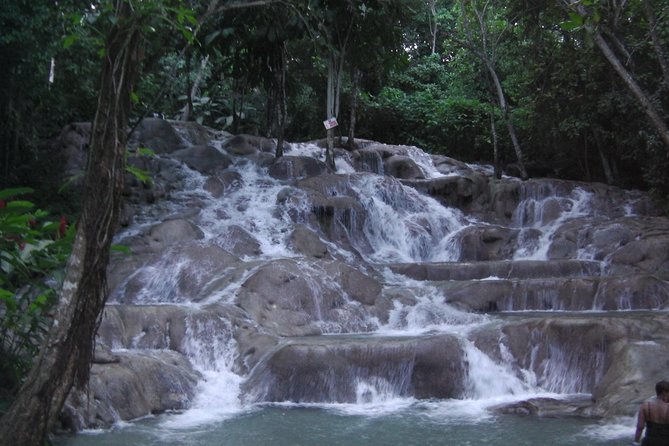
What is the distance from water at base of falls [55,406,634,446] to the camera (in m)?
7.52

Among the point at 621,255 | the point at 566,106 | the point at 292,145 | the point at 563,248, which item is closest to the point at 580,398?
the point at 621,255

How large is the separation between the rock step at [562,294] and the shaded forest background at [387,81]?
3667 mm

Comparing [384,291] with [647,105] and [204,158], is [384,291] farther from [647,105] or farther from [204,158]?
[204,158]

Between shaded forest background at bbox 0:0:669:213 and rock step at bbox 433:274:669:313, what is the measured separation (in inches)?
144

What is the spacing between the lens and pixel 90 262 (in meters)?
4.70

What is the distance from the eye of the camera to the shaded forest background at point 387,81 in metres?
12.4

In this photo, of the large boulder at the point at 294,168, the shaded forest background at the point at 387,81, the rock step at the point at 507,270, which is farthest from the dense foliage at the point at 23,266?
the large boulder at the point at 294,168

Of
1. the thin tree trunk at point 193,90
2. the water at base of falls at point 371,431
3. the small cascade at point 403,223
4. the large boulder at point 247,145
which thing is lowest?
the water at base of falls at point 371,431

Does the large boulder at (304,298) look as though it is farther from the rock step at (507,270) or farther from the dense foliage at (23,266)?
the dense foliage at (23,266)

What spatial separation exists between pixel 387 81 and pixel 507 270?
15.0m

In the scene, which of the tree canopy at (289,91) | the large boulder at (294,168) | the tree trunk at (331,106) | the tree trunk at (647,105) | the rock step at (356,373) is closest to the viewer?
the tree canopy at (289,91)

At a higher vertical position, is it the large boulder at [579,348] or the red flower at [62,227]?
the red flower at [62,227]

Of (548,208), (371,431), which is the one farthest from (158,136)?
(371,431)

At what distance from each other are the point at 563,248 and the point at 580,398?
7.33 meters
